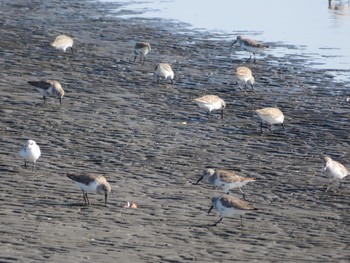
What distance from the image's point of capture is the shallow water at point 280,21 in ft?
105

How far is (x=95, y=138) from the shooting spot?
20.8 meters

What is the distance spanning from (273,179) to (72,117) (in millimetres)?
6176

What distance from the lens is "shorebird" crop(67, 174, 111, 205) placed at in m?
16.0

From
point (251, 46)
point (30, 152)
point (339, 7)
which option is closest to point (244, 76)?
point (251, 46)

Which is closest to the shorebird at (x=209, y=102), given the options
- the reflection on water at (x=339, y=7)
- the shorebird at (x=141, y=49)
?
the shorebird at (x=141, y=49)

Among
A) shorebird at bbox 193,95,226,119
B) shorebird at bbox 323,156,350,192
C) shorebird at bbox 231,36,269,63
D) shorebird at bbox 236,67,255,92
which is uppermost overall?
shorebird at bbox 323,156,350,192

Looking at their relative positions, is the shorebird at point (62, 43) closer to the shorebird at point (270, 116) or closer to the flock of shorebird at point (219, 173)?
the flock of shorebird at point (219, 173)

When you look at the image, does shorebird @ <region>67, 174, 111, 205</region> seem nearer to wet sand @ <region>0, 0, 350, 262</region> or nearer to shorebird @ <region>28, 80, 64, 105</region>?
wet sand @ <region>0, 0, 350, 262</region>

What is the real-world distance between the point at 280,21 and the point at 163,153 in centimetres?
2037

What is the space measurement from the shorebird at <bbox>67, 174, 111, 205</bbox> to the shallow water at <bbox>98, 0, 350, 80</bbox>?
13.1 metres

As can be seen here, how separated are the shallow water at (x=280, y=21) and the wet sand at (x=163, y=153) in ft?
5.74

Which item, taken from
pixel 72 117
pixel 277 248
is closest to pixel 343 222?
pixel 277 248

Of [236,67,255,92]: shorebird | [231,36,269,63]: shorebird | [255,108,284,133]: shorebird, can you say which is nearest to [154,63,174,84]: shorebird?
[236,67,255,92]: shorebird

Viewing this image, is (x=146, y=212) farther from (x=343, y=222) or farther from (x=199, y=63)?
(x=199, y=63)
